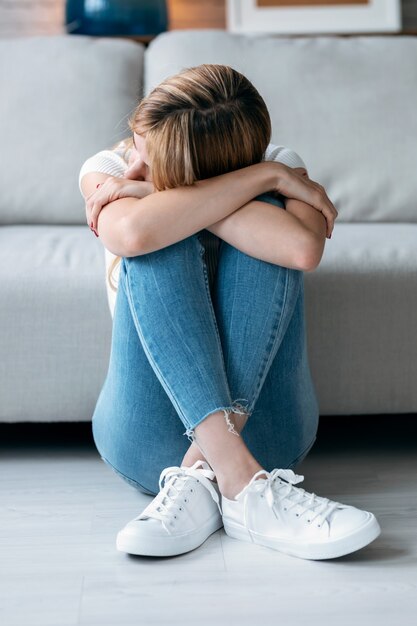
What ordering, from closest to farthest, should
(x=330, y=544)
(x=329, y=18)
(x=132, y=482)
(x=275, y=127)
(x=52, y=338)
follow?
(x=330, y=544), (x=132, y=482), (x=52, y=338), (x=275, y=127), (x=329, y=18)

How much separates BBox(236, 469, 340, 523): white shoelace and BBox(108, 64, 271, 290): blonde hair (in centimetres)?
44

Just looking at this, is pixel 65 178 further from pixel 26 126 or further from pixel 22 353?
pixel 22 353

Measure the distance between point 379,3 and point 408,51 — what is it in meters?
0.79

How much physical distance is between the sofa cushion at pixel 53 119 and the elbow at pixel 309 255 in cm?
88

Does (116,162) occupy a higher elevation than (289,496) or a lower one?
higher

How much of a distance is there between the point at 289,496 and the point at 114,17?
5.93 ft

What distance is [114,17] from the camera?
2643 millimetres

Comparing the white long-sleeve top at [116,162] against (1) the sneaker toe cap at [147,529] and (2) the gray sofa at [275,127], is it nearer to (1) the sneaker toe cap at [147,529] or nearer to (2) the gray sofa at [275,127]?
(2) the gray sofa at [275,127]

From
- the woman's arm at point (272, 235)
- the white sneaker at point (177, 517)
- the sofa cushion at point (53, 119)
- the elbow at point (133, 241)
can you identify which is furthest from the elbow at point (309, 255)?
the sofa cushion at point (53, 119)

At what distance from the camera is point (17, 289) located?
1.61 meters

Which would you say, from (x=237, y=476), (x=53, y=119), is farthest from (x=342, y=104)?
(x=237, y=476)

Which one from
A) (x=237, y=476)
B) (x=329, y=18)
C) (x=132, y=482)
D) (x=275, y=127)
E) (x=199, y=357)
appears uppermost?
(x=329, y=18)

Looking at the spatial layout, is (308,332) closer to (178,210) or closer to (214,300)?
(214,300)

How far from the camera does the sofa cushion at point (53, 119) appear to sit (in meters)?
2.05
